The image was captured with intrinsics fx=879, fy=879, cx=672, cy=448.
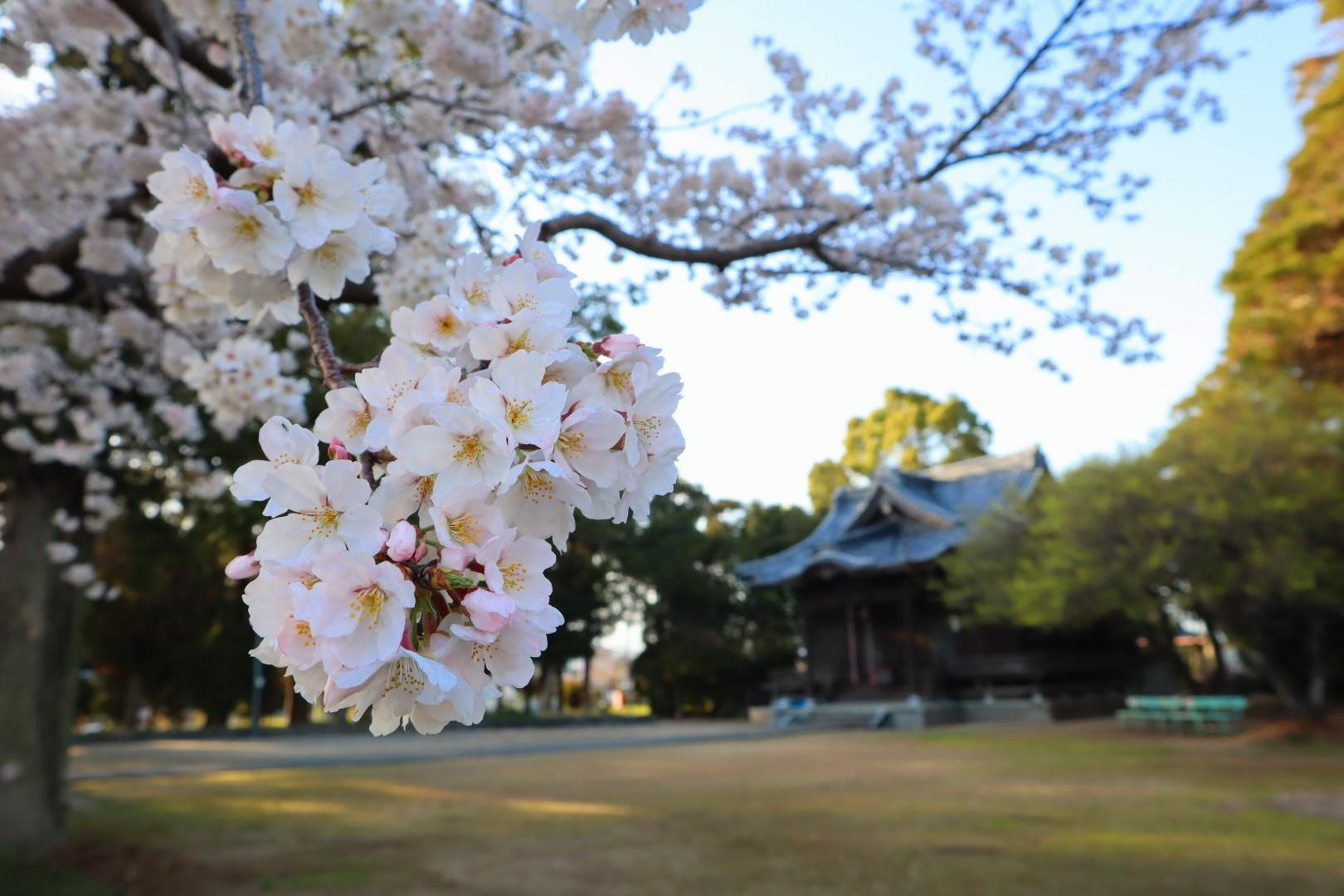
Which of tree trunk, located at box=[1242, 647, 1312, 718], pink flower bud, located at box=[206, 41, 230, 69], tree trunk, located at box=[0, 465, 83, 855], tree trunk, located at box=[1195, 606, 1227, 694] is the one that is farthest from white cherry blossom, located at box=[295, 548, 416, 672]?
tree trunk, located at box=[1195, 606, 1227, 694]

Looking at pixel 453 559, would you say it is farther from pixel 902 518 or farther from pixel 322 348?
pixel 902 518

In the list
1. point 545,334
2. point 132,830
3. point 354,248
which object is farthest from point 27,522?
point 545,334

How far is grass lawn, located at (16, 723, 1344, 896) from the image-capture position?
4805 millimetres

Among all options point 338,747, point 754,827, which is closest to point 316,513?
point 754,827

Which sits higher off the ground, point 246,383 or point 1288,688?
point 246,383

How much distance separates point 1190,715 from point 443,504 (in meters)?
16.3

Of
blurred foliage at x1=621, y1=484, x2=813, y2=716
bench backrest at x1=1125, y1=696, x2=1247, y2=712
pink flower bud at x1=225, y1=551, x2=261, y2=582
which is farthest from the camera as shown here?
blurred foliage at x1=621, y1=484, x2=813, y2=716

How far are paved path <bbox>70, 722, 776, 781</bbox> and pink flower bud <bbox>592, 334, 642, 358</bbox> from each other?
41.9ft

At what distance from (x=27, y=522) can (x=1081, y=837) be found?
7.74 metres

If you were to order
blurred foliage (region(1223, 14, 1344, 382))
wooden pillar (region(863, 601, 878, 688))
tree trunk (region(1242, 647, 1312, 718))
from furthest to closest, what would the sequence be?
wooden pillar (region(863, 601, 878, 688)) < tree trunk (region(1242, 647, 1312, 718)) < blurred foliage (region(1223, 14, 1344, 382))

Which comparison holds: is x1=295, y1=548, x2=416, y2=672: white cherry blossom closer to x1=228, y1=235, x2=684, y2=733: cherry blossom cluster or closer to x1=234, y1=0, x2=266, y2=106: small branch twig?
x1=228, y1=235, x2=684, y2=733: cherry blossom cluster

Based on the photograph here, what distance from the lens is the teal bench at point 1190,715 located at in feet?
45.4

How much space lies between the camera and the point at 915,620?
20406 mm

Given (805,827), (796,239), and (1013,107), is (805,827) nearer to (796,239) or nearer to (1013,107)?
(796,239)
